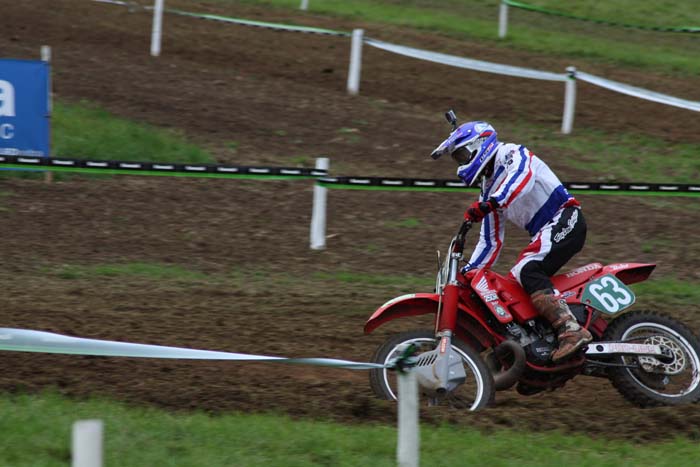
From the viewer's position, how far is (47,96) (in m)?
13.0

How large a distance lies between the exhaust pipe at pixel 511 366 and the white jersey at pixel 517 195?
64 cm

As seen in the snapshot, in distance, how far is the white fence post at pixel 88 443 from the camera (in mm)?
3348

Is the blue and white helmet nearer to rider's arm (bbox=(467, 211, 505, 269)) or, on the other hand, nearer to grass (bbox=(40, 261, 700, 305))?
rider's arm (bbox=(467, 211, 505, 269))

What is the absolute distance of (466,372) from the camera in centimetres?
707

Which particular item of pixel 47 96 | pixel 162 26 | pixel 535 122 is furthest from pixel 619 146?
pixel 162 26

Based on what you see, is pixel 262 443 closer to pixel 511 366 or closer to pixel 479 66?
pixel 511 366

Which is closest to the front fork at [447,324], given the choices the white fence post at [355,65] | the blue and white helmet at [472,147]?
the blue and white helmet at [472,147]

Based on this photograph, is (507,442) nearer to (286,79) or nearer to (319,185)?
(319,185)

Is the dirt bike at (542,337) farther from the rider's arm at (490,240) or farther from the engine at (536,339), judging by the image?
the rider's arm at (490,240)

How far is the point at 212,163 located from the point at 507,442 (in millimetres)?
9261

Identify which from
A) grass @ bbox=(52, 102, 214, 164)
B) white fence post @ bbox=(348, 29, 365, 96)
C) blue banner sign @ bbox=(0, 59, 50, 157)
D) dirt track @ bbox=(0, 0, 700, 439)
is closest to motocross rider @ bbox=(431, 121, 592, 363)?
dirt track @ bbox=(0, 0, 700, 439)

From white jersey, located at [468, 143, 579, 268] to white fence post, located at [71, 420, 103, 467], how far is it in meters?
4.14

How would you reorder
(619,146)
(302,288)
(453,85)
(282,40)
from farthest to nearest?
(282,40)
(453,85)
(619,146)
(302,288)

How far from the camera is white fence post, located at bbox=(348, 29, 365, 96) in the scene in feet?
57.9
